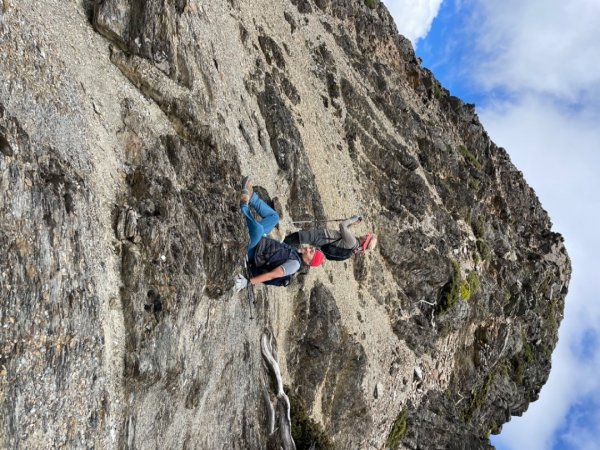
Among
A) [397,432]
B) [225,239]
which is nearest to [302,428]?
[225,239]

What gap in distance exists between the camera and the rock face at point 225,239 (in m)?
11.7

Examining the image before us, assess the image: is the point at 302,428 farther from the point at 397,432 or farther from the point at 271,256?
the point at 397,432

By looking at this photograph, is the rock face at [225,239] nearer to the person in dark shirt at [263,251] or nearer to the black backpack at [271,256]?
the person in dark shirt at [263,251]

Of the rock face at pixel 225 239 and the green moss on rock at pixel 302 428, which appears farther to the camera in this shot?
the green moss on rock at pixel 302 428

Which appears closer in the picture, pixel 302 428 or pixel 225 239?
pixel 225 239

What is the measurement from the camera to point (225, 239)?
662 inches

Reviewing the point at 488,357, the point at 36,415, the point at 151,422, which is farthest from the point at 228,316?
the point at 488,357

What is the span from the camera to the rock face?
11.7 meters

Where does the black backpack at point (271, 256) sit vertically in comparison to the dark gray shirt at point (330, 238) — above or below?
below

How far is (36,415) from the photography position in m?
10.9

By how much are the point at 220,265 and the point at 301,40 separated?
2386 cm

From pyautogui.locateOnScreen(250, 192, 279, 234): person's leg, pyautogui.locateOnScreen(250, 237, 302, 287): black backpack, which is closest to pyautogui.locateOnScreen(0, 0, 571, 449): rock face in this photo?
pyautogui.locateOnScreen(250, 237, 302, 287): black backpack

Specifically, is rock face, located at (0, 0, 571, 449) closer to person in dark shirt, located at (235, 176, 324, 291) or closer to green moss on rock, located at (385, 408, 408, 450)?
green moss on rock, located at (385, 408, 408, 450)

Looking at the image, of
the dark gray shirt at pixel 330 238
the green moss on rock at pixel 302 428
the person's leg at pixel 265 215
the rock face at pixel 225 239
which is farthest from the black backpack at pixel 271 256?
the green moss on rock at pixel 302 428
